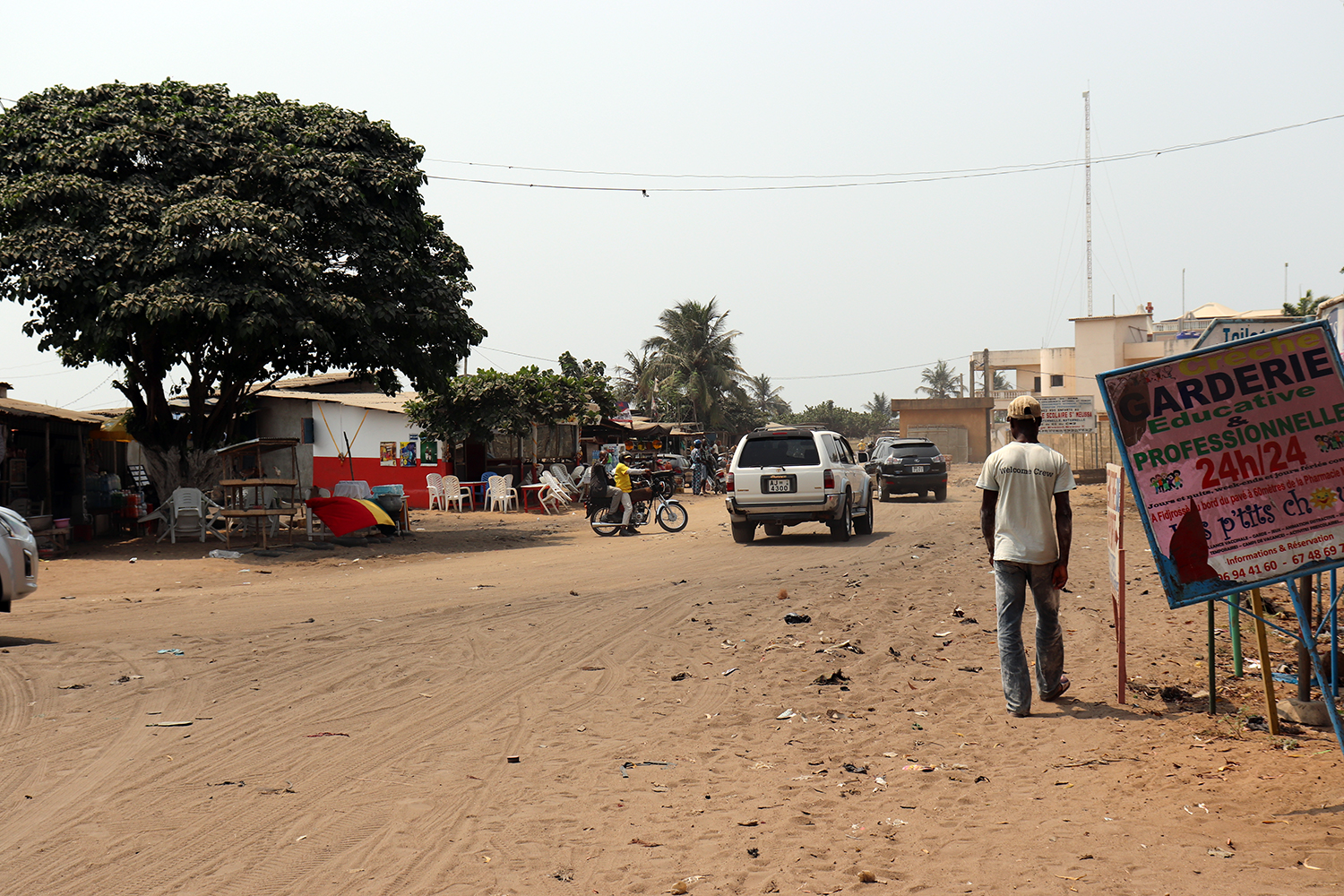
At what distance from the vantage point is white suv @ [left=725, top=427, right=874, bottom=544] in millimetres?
16938

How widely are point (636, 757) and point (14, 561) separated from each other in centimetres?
667

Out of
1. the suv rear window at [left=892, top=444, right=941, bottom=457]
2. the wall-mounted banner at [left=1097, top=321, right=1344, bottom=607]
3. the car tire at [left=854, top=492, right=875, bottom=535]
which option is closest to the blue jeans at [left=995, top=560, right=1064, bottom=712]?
the wall-mounted banner at [left=1097, top=321, right=1344, bottom=607]

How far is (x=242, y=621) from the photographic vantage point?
10.4 m

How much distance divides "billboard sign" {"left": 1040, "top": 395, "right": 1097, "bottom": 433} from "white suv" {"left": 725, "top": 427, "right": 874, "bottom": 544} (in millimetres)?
17115

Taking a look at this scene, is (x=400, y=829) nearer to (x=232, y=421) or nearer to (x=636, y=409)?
(x=232, y=421)

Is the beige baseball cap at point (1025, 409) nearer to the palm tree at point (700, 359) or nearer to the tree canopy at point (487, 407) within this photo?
the tree canopy at point (487, 407)

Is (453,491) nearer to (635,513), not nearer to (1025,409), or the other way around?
(635,513)

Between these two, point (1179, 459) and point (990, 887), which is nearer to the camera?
point (990, 887)

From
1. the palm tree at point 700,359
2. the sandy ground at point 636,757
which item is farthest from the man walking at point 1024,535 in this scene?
the palm tree at point 700,359

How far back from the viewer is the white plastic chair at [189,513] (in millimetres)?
20062

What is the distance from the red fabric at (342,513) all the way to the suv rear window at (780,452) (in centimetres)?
745

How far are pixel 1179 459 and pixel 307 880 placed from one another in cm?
448

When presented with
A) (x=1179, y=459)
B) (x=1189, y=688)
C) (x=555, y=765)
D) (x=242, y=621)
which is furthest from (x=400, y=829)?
(x=242, y=621)

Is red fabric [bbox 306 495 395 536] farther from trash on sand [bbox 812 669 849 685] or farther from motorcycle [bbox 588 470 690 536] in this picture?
trash on sand [bbox 812 669 849 685]
